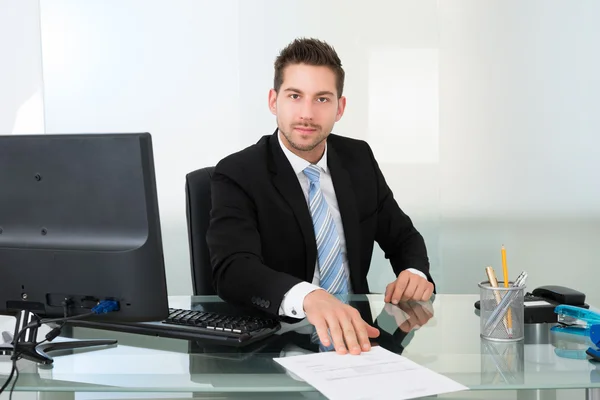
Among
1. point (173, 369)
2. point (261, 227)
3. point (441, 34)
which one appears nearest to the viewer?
point (173, 369)

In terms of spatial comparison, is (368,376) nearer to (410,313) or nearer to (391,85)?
(410,313)

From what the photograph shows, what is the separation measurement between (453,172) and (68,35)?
223 centimetres

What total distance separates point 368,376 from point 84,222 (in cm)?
64

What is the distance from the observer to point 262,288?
5.89ft

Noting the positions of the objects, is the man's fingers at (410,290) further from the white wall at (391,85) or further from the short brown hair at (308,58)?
the white wall at (391,85)

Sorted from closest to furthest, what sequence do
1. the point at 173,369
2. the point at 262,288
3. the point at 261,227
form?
the point at 173,369
the point at 262,288
the point at 261,227

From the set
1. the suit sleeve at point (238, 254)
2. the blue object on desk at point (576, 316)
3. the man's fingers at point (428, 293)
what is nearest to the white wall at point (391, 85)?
the suit sleeve at point (238, 254)

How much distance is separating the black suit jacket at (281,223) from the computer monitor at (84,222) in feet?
1.36

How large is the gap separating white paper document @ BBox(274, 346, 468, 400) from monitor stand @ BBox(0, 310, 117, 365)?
436 mm

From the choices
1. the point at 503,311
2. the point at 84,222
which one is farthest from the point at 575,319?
the point at 84,222

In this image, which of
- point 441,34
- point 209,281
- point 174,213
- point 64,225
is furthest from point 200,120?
point 64,225

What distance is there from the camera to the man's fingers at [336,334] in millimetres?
1433

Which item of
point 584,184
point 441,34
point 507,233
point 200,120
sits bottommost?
point 507,233

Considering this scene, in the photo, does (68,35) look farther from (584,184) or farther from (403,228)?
(584,184)
